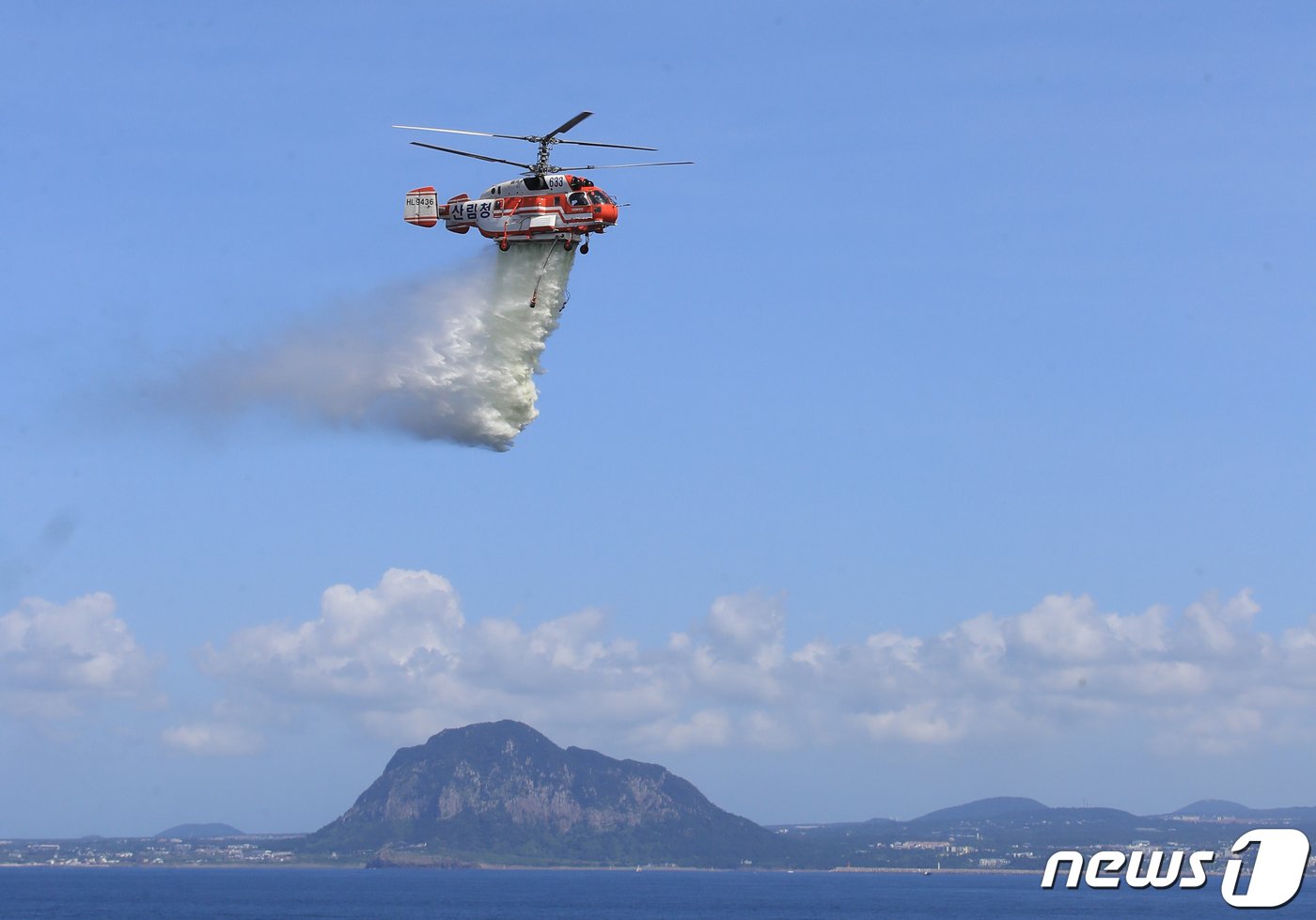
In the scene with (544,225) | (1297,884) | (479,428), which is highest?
(544,225)

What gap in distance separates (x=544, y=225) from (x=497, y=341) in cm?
662

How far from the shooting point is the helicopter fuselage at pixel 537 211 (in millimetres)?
58469

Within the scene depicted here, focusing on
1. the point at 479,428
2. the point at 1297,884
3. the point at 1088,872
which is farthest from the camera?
the point at 1088,872

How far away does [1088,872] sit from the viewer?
6744 centimetres

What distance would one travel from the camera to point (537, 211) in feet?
194

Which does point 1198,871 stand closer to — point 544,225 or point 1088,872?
point 1088,872

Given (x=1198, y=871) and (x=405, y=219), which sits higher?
(x=405, y=219)

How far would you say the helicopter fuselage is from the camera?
58.5 metres

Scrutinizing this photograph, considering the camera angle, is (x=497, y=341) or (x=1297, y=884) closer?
(x=1297, y=884)

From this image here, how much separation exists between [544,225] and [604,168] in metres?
3.32

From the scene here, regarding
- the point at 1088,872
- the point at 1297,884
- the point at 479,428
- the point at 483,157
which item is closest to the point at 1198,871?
the point at 1297,884

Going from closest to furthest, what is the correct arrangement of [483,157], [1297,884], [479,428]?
[1297,884]
[483,157]
[479,428]

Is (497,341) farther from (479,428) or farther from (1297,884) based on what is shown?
(1297,884)

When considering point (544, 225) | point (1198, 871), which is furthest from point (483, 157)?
point (1198, 871)
